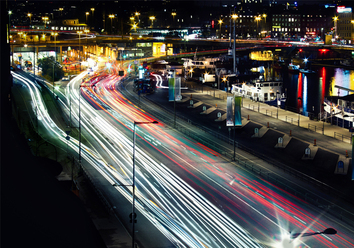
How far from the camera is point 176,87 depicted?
47.4 meters

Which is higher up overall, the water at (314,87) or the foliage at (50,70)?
the foliage at (50,70)

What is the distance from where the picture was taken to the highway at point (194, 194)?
21750 millimetres

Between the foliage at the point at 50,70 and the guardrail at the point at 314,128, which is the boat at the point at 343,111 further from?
the foliage at the point at 50,70

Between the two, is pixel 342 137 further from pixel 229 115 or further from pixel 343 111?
pixel 343 111

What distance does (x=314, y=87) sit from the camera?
87875mm

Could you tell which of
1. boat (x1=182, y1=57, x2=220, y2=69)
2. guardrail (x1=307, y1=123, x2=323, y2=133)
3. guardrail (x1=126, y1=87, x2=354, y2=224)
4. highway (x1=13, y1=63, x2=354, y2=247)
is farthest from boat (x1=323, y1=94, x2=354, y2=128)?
boat (x1=182, y1=57, x2=220, y2=69)

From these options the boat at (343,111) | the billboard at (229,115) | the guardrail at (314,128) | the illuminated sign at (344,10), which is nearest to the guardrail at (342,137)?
the guardrail at (314,128)

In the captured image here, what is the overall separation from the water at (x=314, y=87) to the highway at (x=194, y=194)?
2592 centimetres

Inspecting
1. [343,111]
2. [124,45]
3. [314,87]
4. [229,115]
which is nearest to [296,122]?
[343,111]

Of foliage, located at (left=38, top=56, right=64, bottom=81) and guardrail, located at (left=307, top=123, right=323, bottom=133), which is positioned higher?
foliage, located at (left=38, top=56, right=64, bottom=81)

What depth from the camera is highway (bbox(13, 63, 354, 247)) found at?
21.8m

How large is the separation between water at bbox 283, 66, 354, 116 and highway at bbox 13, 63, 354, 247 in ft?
85.0

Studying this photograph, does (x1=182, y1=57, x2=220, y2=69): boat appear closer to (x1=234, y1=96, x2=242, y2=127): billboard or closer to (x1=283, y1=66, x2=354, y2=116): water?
(x1=283, y1=66, x2=354, y2=116): water

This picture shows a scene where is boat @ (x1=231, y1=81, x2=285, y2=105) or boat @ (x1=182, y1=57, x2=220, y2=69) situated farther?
boat @ (x1=182, y1=57, x2=220, y2=69)
